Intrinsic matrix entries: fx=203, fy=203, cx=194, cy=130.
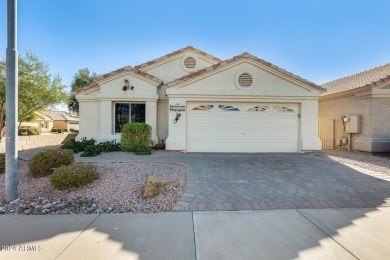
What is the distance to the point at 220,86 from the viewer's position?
9898 mm

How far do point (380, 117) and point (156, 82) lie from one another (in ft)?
37.5

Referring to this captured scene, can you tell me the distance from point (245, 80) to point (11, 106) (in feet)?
28.6

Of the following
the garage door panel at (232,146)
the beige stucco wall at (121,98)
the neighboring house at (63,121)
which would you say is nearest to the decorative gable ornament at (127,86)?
the beige stucco wall at (121,98)

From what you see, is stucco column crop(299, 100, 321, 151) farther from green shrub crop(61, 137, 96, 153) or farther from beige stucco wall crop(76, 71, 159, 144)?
green shrub crop(61, 137, 96, 153)

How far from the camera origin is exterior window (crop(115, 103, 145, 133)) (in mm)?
11156

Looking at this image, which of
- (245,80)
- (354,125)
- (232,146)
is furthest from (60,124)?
(354,125)

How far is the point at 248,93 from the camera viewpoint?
9805 millimetres

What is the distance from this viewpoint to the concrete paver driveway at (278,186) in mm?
4129

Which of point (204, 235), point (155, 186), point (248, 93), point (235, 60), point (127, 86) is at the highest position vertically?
point (235, 60)

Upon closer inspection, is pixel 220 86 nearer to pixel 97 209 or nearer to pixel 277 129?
pixel 277 129

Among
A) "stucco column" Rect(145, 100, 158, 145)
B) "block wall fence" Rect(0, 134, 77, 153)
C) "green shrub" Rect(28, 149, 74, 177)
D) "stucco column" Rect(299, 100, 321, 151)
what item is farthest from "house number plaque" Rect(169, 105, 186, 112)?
"block wall fence" Rect(0, 134, 77, 153)

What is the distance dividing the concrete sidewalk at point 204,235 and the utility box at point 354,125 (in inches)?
327

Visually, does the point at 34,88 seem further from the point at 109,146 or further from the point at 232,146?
the point at 232,146

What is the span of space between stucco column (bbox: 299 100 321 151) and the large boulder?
777 centimetres
